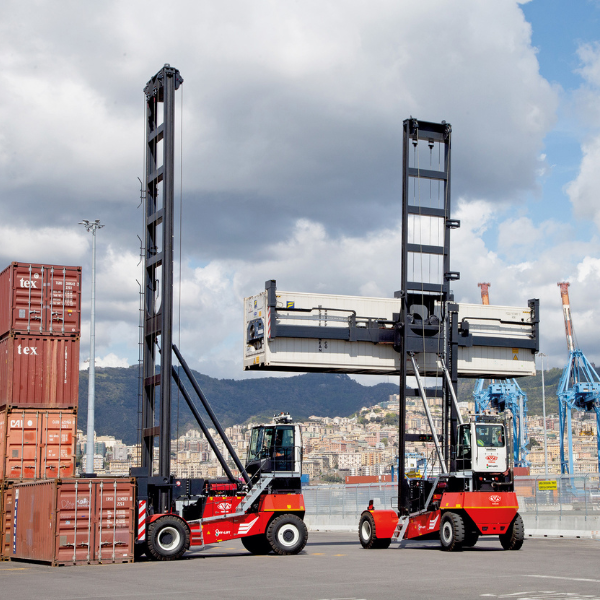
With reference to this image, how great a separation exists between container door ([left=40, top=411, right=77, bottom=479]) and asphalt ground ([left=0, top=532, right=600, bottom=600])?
115 inches

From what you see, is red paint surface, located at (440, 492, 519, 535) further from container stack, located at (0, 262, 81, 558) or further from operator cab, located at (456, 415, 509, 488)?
container stack, located at (0, 262, 81, 558)

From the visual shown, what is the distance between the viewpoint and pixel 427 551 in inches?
933

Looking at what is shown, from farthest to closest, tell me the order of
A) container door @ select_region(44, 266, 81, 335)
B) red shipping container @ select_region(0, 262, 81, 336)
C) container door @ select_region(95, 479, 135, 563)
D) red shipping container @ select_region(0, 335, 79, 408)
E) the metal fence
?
the metal fence → container door @ select_region(44, 266, 81, 335) → red shipping container @ select_region(0, 262, 81, 336) → red shipping container @ select_region(0, 335, 79, 408) → container door @ select_region(95, 479, 135, 563)

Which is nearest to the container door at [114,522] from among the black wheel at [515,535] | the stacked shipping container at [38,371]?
the stacked shipping container at [38,371]

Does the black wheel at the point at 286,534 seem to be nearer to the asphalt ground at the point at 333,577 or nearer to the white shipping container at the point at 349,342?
the asphalt ground at the point at 333,577

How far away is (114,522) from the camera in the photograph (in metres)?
20.7

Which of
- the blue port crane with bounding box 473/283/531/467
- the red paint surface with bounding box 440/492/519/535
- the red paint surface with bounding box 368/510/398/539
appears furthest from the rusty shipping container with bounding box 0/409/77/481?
the blue port crane with bounding box 473/283/531/467

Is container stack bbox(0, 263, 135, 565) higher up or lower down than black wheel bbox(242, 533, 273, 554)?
higher up

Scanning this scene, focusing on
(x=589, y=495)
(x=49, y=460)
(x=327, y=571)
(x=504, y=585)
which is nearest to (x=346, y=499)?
(x=589, y=495)

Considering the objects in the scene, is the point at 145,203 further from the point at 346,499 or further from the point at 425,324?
the point at 346,499

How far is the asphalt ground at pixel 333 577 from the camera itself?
1390 centimetres

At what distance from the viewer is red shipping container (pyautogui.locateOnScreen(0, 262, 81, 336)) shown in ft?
80.4

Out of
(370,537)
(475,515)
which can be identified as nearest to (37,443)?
(370,537)

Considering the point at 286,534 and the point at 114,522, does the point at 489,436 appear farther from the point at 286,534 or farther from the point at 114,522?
the point at 114,522
